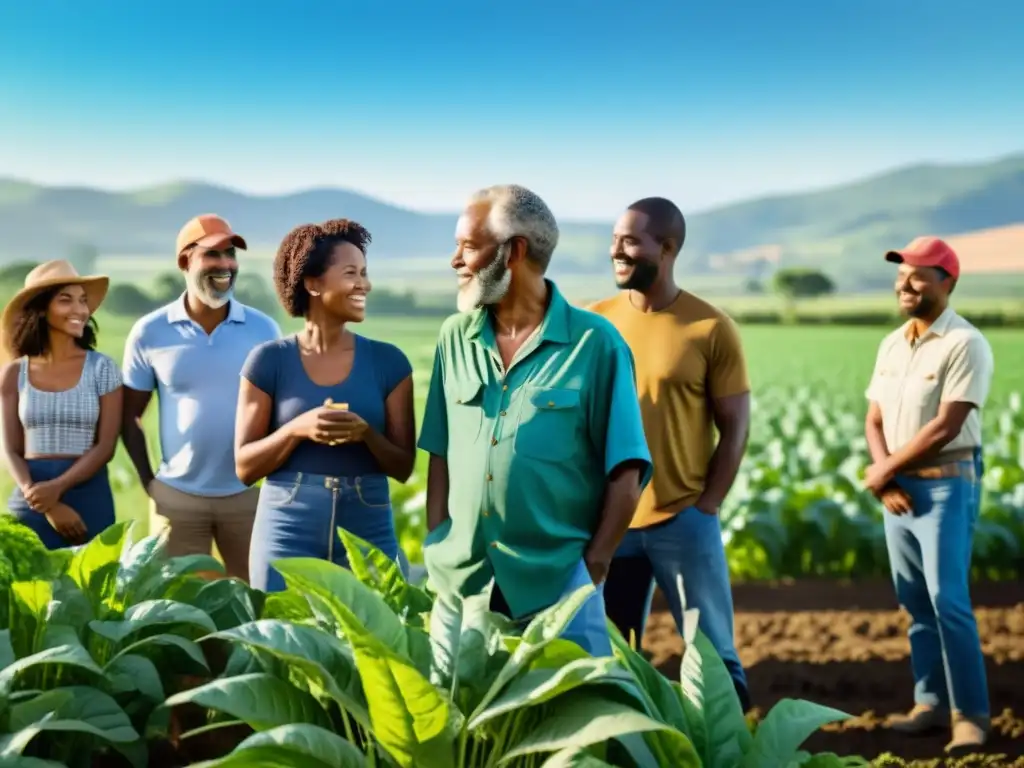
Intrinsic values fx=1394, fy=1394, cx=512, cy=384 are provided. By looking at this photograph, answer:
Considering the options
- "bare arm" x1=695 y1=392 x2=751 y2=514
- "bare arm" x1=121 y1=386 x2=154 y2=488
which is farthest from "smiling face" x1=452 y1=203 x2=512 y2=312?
"bare arm" x1=121 y1=386 x2=154 y2=488

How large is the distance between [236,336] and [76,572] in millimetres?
1934

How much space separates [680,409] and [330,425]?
133 cm

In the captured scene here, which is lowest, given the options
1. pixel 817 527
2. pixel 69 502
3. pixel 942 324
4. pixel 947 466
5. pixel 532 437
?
pixel 817 527

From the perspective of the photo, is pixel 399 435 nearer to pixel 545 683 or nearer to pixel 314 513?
pixel 314 513

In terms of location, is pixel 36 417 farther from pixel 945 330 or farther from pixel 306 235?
pixel 945 330

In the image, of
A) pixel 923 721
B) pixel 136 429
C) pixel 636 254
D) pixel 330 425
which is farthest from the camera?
pixel 923 721

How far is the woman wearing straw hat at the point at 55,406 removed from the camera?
4879 mm

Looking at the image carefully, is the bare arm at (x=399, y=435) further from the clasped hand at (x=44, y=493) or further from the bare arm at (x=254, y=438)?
the clasped hand at (x=44, y=493)

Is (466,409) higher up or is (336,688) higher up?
(466,409)

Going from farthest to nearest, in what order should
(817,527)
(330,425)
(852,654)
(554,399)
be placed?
(817,527) → (852,654) → (330,425) → (554,399)

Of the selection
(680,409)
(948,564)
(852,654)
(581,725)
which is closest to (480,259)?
(581,725)

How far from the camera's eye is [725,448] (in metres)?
4.48

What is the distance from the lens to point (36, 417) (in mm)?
4887

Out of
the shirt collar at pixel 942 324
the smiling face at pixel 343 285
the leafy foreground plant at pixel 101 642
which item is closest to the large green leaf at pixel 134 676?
the leafy foreground plant at pixel 101 642
